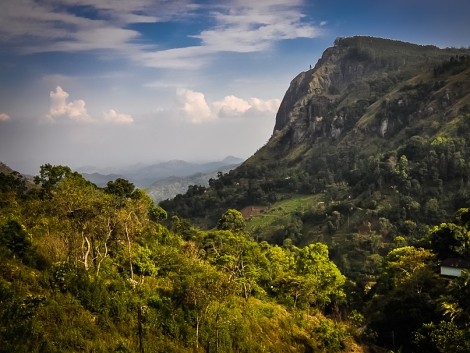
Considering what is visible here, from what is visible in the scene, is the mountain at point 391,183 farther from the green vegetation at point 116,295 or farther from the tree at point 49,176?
the tree at point 49,176

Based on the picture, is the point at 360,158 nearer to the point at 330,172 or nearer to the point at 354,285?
the point at 330,172

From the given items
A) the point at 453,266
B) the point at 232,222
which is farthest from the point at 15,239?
the point at 232,222

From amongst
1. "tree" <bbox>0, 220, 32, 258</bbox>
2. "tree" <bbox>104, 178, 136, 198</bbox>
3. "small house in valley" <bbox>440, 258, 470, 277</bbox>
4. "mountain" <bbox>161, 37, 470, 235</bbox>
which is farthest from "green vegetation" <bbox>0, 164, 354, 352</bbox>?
"mountain" <bbox>161, 37, 470, 235</bbox>

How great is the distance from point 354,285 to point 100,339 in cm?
4747

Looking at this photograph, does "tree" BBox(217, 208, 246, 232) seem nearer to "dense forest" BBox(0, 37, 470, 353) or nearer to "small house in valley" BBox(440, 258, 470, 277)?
"dense forest" BBox(0, 37, 470, 353)

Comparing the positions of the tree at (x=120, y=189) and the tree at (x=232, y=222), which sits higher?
the tree at (x=120, y=189)

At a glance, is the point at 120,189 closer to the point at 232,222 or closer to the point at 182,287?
the point at 182,287

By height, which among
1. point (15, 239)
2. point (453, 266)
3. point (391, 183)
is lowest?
point (453, 266)

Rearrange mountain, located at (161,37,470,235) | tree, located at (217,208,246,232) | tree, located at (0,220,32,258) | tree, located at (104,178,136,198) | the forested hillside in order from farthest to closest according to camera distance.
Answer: mountain, located at (161,37,470,235) < tree, located at (217,208,246,232) < tree, located at (104,178,136,198) < the forested hillside < tree, located at (0,220,32,258)

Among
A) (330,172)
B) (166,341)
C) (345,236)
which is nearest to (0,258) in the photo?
(166,341)

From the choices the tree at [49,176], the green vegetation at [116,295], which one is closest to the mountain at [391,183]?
the green vegetation at [116,295]

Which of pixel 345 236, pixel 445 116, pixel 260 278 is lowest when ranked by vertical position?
pixel 345 236

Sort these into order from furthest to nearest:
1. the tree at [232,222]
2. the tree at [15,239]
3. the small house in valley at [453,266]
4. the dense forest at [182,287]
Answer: the tree at [232,222], the small house in valley at [453,266], the tree at [15,239], the dense forest at [182,287]

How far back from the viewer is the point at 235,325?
2789 cm
